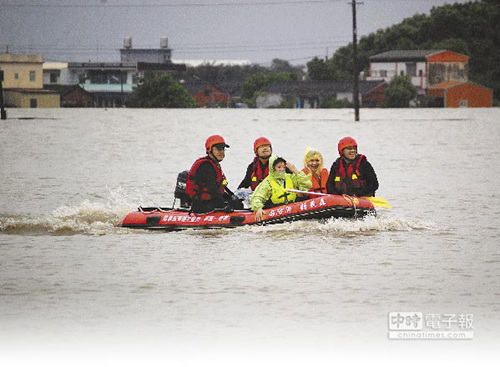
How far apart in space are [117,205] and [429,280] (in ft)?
28.8

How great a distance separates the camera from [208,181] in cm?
1630

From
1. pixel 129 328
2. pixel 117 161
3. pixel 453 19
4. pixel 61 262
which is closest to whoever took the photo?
pixel 129 328

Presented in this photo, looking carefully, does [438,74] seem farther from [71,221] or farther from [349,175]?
[349,175]

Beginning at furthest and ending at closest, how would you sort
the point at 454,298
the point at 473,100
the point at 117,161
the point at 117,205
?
the point at 473,100 < the point at 117,161 < the point at 117,205 < the point at 454,298

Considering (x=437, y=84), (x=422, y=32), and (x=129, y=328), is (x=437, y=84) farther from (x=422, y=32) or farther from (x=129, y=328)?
(x=129, y=328)

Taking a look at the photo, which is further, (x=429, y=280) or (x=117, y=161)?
(x=117, y=161)

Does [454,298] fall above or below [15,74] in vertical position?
below

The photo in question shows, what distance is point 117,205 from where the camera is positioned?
68.6ft

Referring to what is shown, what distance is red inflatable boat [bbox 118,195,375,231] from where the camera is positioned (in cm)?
1611

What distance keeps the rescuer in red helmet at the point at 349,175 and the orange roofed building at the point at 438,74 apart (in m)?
98.0

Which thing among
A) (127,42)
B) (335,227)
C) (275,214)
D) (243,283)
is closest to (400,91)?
(127,42)

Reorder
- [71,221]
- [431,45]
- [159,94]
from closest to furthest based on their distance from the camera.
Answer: [71,221]
[159,94]
[431,45]

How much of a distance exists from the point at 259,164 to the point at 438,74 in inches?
3966

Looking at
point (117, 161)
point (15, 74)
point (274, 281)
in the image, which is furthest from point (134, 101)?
point (274, 281)
